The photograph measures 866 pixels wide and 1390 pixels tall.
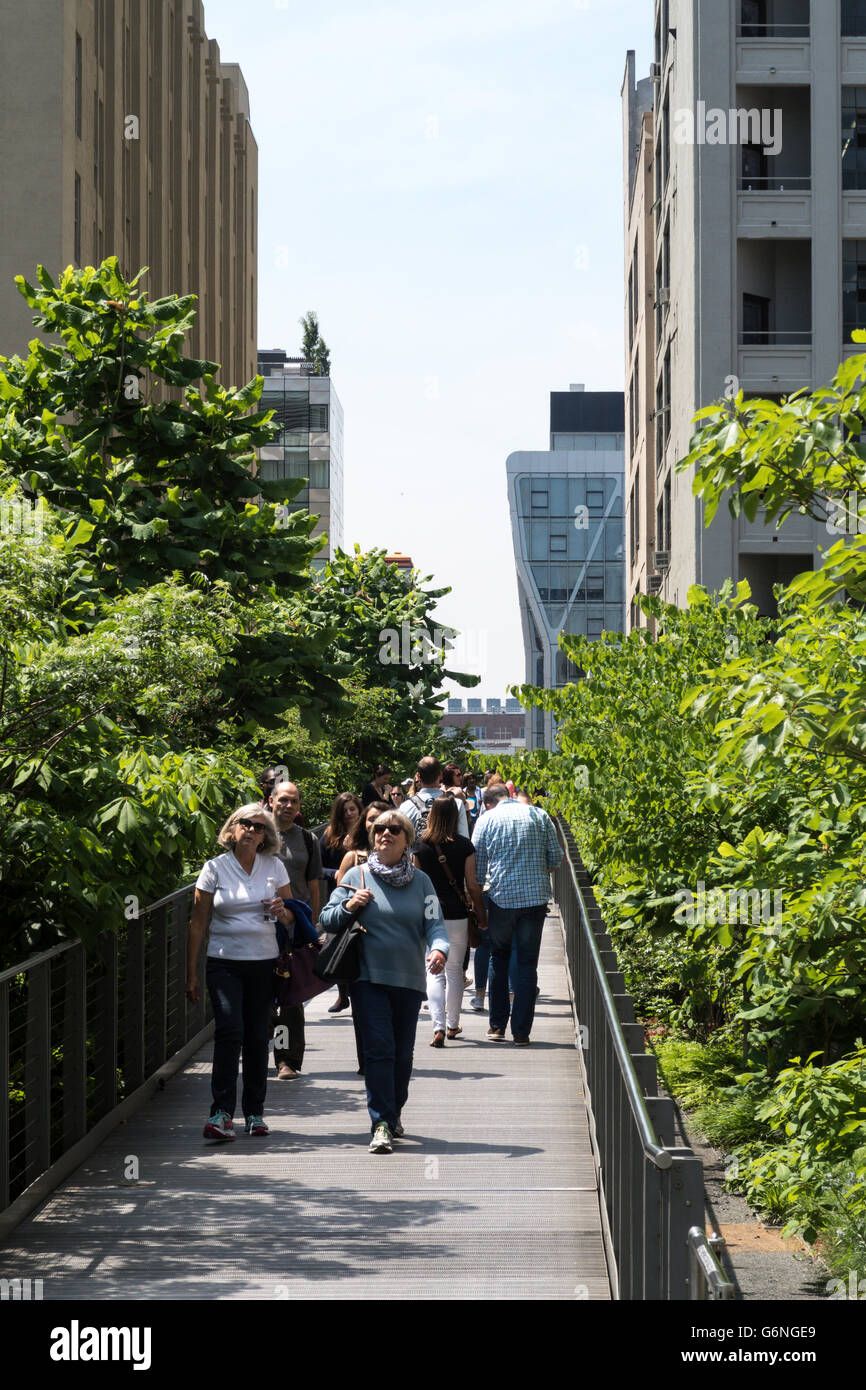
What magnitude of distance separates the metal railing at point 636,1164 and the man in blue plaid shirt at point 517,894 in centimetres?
289

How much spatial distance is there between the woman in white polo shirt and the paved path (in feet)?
1.44

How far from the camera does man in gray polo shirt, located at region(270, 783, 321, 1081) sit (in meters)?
10.5

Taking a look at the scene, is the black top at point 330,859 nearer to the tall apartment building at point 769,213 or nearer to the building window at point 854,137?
the tall apartment building at point 769,213

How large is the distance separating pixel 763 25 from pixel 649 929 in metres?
29.5

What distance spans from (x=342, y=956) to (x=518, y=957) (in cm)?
348

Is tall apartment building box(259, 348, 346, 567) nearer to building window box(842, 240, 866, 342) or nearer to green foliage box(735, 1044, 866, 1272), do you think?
building window box(842, 240, 866, 342)

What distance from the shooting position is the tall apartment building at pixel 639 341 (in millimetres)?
49625

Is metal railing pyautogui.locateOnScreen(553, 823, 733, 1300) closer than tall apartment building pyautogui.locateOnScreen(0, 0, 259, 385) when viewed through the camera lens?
Yes

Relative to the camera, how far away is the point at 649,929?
12766mm

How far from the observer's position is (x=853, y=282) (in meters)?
36.7

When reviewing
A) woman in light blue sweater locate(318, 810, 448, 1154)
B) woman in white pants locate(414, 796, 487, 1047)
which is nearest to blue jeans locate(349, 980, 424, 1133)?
woman in light blue sweater locate(318, 810, 448, 1154)

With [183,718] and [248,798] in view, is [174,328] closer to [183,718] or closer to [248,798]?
[183,718]

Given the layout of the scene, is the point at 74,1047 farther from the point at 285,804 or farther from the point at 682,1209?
the point at 682,1209

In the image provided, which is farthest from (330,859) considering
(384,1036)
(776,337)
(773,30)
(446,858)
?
(773,30)
